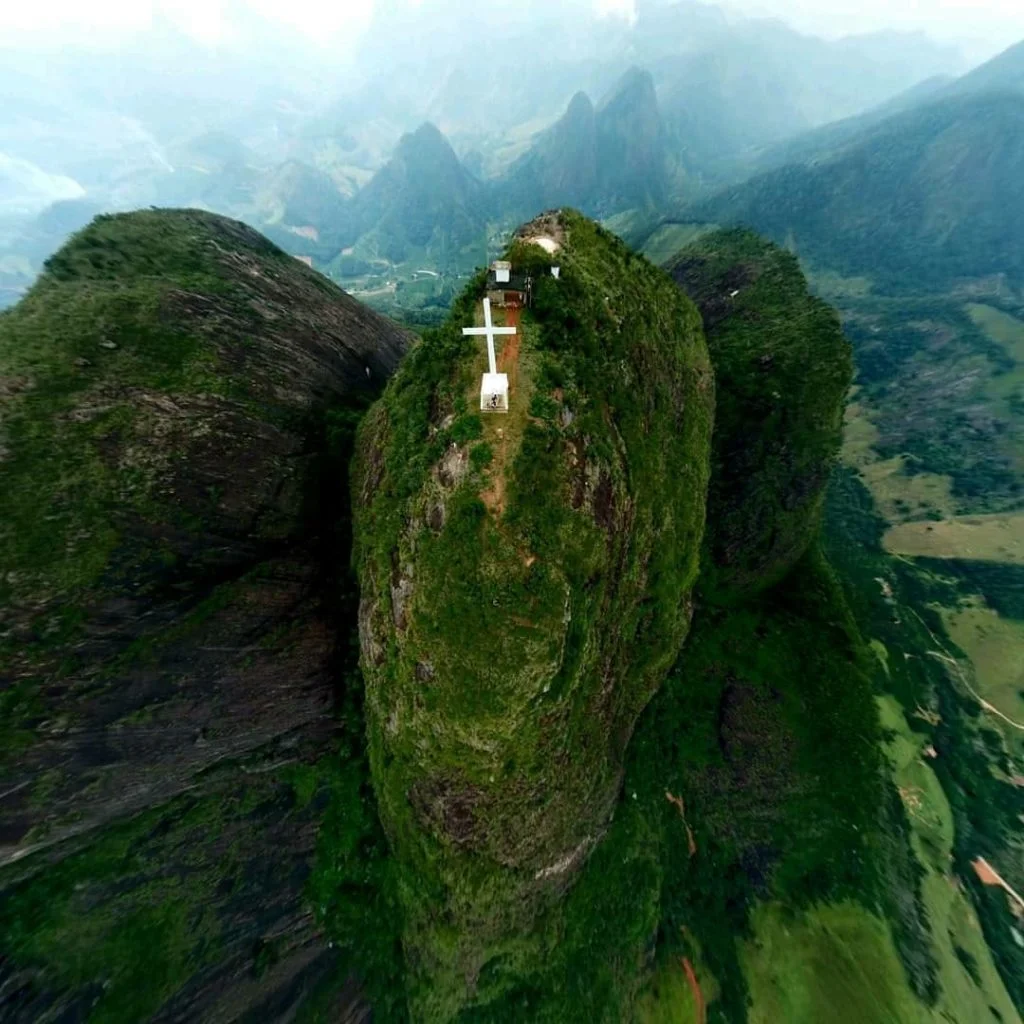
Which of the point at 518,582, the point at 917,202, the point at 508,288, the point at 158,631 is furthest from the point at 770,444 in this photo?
the point at 917,202

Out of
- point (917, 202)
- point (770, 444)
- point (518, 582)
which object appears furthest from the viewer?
point (917, 202)

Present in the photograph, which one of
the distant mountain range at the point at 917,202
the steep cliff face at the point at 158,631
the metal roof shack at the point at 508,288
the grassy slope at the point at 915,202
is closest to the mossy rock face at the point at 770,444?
the metal roof shack at the point at 508,288

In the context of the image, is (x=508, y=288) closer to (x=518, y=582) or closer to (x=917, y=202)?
(x=518, y=582)

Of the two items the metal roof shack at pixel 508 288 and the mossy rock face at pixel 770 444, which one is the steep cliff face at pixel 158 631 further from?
the mossy rock face at pixel 770 444

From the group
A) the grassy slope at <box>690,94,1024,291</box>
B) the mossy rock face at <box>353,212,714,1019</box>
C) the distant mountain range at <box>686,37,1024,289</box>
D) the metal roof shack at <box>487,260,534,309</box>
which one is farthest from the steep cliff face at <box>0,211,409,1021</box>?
the grassy slope at <box>690,94,1024,291</box>

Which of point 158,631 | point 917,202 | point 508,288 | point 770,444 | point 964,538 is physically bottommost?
point 158,631

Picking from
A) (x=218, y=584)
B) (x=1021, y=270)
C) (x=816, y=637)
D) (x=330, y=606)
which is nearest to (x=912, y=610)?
(x=816, y=637)
